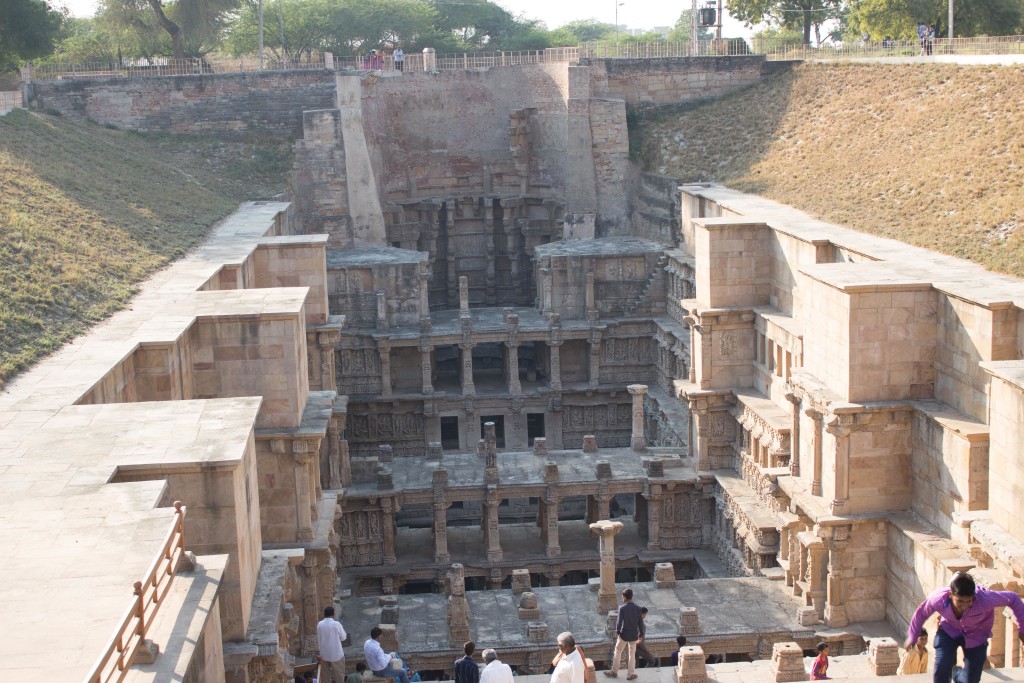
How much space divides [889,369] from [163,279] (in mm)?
14606

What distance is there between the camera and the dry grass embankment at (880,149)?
25.8 metres

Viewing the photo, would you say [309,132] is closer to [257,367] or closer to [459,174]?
[459,174]

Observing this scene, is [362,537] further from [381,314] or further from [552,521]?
[381,314]

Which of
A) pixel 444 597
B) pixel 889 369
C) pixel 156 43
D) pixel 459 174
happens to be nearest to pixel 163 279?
pixel 444 597

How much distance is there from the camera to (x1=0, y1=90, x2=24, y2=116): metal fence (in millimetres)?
40581

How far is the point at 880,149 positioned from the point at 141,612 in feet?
89.2

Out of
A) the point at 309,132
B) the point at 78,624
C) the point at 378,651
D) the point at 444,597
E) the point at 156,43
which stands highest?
the point at 156,43

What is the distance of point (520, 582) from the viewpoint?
2477 cm

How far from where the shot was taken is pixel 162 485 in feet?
45.1

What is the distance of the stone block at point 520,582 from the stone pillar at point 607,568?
147 cm

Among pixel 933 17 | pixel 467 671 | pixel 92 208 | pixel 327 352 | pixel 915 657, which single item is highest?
pixel 933 17

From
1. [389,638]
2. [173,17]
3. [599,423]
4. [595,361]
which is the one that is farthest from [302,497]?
[173,17]

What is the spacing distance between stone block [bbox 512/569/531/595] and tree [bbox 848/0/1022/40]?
102 ft

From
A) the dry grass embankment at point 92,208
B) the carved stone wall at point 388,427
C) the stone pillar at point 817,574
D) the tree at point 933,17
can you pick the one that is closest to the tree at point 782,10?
the tree at point 933,17
